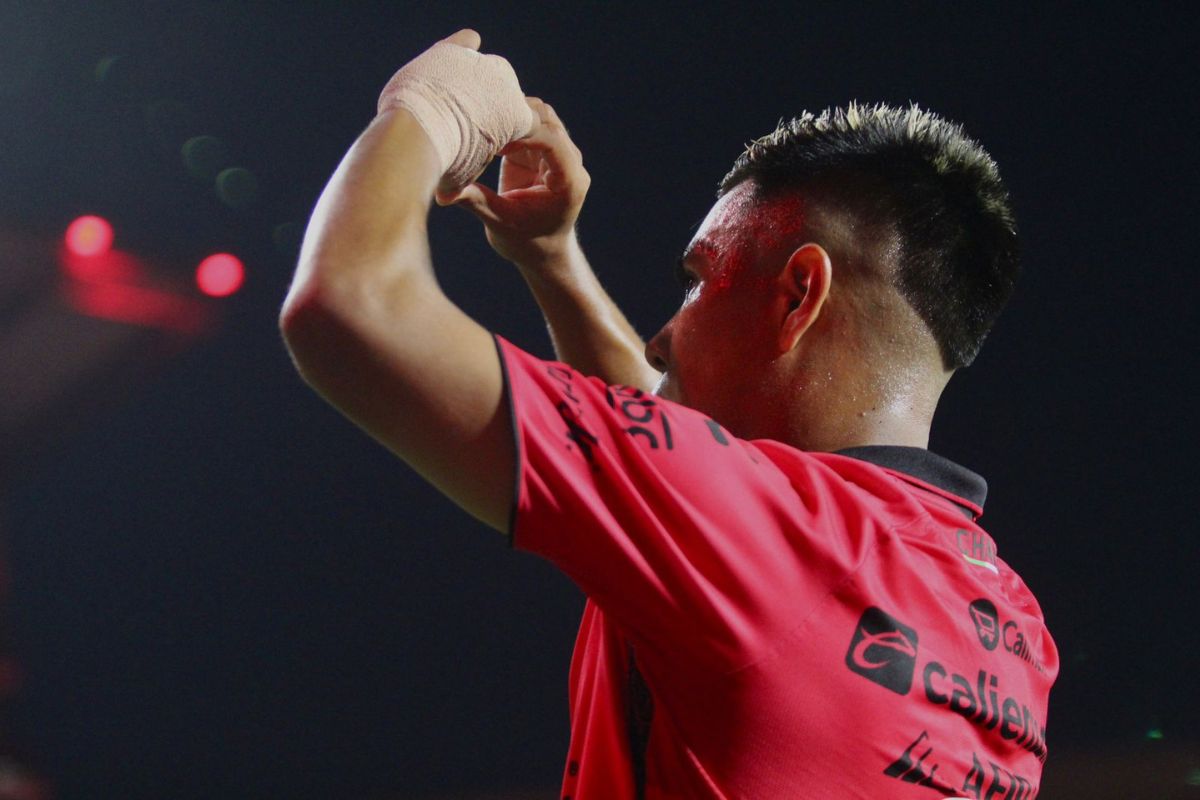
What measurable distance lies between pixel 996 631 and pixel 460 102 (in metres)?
0.48

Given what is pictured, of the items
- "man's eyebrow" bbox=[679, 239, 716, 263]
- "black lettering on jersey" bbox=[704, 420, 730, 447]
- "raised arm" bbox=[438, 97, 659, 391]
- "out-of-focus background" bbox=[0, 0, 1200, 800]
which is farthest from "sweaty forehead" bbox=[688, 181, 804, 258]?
"out-of-focus background" bbox=[0, 0, 1200, 800]

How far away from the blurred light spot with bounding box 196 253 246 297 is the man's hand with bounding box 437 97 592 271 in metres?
1.39

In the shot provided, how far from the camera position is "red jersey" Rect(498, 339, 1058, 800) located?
48 centimetres

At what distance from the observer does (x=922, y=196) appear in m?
0.77

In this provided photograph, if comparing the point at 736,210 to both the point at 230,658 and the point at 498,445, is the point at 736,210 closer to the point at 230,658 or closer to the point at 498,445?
the point at 498,445

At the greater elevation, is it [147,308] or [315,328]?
[315,328]

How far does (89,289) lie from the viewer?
209 centimetres

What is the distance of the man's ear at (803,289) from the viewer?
69 cm

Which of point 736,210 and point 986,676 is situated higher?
point 736,210

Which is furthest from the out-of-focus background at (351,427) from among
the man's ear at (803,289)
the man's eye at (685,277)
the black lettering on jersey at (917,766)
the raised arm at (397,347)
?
the raised arm at (397,347)

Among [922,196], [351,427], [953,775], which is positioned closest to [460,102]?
[922,196]

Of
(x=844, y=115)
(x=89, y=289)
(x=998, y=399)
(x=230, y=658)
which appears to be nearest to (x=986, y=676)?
(x=844, y=115)

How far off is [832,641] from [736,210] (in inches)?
15.2

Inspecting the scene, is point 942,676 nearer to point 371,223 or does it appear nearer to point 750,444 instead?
point 750,444
